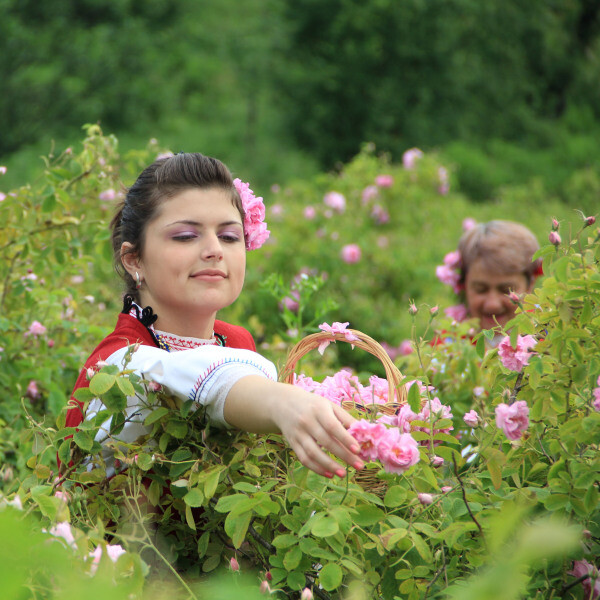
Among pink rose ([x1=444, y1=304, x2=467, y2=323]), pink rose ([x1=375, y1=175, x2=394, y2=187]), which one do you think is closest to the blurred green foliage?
pink rose ([x1=375, y1=175, x2=394, y2=187])

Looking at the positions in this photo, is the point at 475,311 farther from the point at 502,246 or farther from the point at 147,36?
the point at 147,36

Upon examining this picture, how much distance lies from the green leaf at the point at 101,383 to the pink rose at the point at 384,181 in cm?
601

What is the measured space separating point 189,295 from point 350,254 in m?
4.17

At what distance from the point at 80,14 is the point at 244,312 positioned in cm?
1517

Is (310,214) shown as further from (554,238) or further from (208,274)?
(554,238)

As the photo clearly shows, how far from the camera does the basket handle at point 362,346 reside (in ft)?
→ 5.54

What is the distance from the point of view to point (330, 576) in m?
1.30

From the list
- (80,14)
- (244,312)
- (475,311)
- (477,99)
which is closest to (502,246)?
(475,311)

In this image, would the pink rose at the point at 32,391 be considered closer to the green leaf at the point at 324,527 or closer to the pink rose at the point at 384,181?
the green leaf at the point at 324,527

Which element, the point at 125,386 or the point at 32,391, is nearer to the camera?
the point at 125,386

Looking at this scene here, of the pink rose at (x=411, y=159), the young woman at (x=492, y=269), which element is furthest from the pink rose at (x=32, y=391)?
the pink rose at (x=411, y=159)

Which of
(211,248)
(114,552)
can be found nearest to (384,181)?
(211,248)

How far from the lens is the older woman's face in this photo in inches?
137

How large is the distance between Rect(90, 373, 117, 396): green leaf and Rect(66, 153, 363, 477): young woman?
92 mm
